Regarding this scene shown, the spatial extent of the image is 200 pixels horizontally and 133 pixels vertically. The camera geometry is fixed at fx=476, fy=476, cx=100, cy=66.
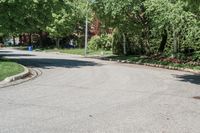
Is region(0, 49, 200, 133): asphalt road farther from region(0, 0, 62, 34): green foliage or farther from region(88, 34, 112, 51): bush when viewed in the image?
region(88, 34, 112, 51): bush

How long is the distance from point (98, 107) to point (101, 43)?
156ft

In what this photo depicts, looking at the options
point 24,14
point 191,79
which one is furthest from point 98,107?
point 24,14

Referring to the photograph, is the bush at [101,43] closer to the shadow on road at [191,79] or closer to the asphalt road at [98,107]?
the shadow on road at [191,79]

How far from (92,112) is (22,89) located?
5.12 m

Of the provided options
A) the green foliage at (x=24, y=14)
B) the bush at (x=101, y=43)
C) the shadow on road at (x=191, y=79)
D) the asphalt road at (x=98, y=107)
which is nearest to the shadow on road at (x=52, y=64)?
the green foliage at (x=24, y=14)

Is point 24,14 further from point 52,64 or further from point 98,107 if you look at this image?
point 98,107

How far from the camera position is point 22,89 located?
1611 cm

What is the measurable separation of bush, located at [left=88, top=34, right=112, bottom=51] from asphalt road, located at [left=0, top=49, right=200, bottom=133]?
39371 millimetres

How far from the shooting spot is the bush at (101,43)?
192 ft

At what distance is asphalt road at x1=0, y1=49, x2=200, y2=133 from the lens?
32.4 feet

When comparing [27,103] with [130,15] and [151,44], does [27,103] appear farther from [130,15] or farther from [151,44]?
[151,44]

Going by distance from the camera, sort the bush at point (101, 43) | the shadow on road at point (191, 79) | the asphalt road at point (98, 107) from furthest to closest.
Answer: the bush at point (101, 43)
the shadow on road at point (191, 79)
the asphalt road at point (98, 107)

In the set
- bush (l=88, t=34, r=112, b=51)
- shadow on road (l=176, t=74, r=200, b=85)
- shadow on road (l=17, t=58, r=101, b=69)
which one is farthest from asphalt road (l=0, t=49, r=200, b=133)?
bush (l=88, t=34, r=112, b=51)

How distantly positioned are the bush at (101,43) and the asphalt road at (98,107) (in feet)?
129
